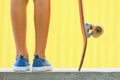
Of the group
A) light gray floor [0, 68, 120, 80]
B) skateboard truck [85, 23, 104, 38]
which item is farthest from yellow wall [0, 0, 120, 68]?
light gray floor [0, 68, 120, 80]

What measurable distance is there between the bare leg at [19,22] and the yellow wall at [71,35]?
2.29 meters

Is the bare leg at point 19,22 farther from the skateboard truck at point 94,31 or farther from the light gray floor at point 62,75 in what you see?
the skateboard truck at point 94,31

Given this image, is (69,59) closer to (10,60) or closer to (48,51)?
(48,51)

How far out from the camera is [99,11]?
374 centimetres

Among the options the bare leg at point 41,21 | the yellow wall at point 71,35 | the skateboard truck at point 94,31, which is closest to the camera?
the bare leg at point 41,21

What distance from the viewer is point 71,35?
12.0 feet

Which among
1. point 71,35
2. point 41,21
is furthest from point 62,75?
point 71,35

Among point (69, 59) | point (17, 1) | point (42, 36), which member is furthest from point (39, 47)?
point (69, 59)

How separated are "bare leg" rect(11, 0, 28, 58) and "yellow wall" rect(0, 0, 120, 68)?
7.50ft

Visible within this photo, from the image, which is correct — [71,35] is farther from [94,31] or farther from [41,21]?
[41,21]

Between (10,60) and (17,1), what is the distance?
2391mm

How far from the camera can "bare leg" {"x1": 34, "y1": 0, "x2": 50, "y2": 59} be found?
132cm

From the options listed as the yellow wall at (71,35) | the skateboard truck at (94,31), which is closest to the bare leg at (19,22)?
the skateboard truck at (94,31)

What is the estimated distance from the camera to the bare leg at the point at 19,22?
1.33 metres
